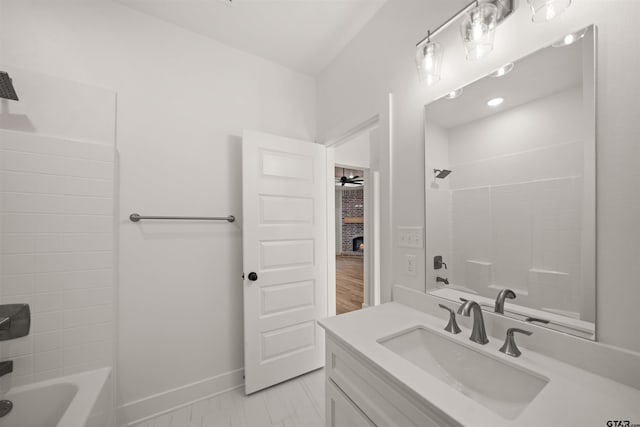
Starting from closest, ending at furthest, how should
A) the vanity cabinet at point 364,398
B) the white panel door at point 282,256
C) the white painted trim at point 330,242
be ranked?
the vanity cabinet at point 364,398 < the white panel door at point 282,256 < the white painted trim at point 330,242

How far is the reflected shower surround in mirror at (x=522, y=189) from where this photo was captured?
767 mm

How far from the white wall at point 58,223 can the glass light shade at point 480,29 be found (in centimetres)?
192

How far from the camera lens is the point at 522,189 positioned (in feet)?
3.02

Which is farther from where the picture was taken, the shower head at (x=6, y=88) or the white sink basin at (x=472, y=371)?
the shower head at (x=6, y=88)

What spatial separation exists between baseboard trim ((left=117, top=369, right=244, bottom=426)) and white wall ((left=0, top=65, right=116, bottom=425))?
11.4 inches

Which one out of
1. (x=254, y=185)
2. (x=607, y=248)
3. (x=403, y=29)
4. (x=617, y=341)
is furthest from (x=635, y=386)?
(x=254, y=185)

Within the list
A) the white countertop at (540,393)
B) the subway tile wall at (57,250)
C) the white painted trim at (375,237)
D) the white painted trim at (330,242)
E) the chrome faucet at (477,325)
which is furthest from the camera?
the white painted trim at (375,237)

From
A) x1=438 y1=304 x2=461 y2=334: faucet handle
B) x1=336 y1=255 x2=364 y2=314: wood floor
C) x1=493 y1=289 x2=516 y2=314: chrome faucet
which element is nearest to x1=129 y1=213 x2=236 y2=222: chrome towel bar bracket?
x1=438 y1=304 x2=461 y2=334: faucet handle

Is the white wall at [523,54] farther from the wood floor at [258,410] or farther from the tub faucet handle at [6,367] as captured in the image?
the tub faucet handle at [6,367]

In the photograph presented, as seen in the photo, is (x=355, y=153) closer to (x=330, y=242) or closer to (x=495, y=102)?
Answer: (x=330, y=242)

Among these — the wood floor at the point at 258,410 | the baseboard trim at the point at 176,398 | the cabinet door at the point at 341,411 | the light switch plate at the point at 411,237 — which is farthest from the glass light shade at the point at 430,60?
the baseboard trim at the point at 176,398

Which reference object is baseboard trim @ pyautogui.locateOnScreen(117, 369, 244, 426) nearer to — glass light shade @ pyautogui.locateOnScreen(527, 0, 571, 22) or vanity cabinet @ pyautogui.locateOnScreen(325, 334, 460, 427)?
vanity cabinet @ pyautogui.locateOnScreen(325, 334, 460, 427)

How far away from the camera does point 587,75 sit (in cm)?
75

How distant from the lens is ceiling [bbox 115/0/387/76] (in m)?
1.50
